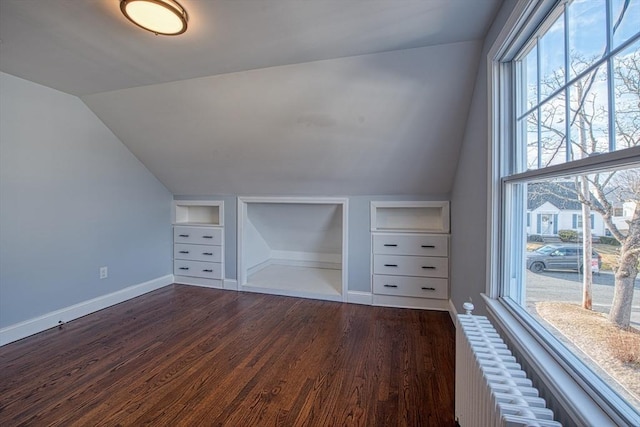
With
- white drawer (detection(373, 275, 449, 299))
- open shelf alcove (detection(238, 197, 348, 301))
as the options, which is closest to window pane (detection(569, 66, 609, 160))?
white drawer (detection(373, 275, 449, 299))

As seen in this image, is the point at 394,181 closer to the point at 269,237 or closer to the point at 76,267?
the point at 269,237

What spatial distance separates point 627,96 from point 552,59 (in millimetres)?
494

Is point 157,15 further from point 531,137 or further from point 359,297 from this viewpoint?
point 359,297

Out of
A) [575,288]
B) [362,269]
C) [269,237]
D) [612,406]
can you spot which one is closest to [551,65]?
[575,288]

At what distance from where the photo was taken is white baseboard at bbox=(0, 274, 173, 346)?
233 cm

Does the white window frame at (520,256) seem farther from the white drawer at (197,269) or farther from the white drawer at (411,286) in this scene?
the white drawer at (197,269)

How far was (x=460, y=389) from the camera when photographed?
4.39 ft

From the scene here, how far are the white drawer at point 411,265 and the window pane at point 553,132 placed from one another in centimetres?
193

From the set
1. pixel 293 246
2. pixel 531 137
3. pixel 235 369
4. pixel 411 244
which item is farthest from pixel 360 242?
pixel 531 137

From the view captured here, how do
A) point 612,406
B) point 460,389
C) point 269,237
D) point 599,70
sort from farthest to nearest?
point 269,237 < point 460,389 < point 599,70 < point 612,406

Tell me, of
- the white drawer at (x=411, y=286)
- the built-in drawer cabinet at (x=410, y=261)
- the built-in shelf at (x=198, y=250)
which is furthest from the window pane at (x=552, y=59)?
the built-in shelf at (x=198, y=250)

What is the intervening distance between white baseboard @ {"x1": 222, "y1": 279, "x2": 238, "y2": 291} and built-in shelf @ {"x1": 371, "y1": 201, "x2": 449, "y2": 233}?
1.93 metres

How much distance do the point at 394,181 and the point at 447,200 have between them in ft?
1.96

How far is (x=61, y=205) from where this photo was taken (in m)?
2.65
